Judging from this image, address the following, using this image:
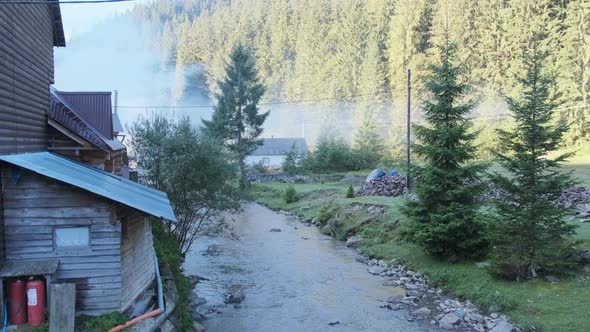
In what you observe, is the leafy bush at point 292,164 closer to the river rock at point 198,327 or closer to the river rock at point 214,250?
the river rock at point 214,250

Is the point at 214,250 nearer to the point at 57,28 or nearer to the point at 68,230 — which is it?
the point at 57,28

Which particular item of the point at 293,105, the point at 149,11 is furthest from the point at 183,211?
the point at 149,11

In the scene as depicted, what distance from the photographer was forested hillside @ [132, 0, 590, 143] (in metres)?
47.1

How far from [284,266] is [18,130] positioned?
12.3 meters

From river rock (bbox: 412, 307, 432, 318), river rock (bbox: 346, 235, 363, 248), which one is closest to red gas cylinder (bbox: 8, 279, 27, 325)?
river rock (bbox: 412, 307, 432, 318)

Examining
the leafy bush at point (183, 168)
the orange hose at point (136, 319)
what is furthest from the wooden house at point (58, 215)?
the leafy bush at point (183, 168)

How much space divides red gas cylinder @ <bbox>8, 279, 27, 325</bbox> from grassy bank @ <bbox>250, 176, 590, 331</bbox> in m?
11.8

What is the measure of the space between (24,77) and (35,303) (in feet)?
19.5

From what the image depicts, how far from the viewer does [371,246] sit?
22734 mm

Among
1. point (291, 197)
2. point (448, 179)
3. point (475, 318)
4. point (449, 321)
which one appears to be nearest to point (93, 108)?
point (448, 179)

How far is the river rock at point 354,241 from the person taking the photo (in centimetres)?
2414

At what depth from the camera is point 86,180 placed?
34.1ft

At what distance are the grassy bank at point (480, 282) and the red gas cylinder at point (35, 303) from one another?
11.4m

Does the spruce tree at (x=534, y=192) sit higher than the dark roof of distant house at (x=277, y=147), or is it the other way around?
the dark roof of distant house at (x=277, y=147)
